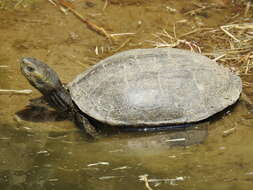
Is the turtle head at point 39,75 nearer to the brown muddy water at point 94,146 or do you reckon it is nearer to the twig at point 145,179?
the brown muddy water at point 94,146

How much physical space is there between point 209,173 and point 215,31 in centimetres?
307

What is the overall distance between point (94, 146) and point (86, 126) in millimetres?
243

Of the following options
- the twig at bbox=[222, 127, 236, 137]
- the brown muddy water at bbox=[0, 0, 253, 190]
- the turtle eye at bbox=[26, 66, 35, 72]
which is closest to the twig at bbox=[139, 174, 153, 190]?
the brown muddy water at bbox=[0, 0, 253, 190]

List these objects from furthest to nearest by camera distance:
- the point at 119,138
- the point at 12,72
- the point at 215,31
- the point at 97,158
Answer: the point at 215,31 < the point at 12,72 < the point at 119,138 < the point at 97,158

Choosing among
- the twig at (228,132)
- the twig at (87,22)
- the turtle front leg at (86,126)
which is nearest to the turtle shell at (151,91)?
the turtle front leg at (86,126)

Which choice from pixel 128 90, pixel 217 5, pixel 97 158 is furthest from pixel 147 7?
pixel 97 158

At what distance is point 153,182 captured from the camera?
432cm

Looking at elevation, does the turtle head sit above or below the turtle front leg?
above

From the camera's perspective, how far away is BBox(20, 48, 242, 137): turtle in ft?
16.5

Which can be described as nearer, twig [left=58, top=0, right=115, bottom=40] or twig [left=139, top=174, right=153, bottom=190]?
twig [left=139, top=174, right=153, bottom=190]

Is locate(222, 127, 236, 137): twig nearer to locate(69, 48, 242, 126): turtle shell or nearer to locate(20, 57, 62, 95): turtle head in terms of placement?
locate(69, 48, 242, 126): turtle shell

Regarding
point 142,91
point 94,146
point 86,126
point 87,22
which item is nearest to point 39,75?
point 86,126

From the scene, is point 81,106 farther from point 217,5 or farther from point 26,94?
point 217,5

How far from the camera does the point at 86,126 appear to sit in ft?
16.6
